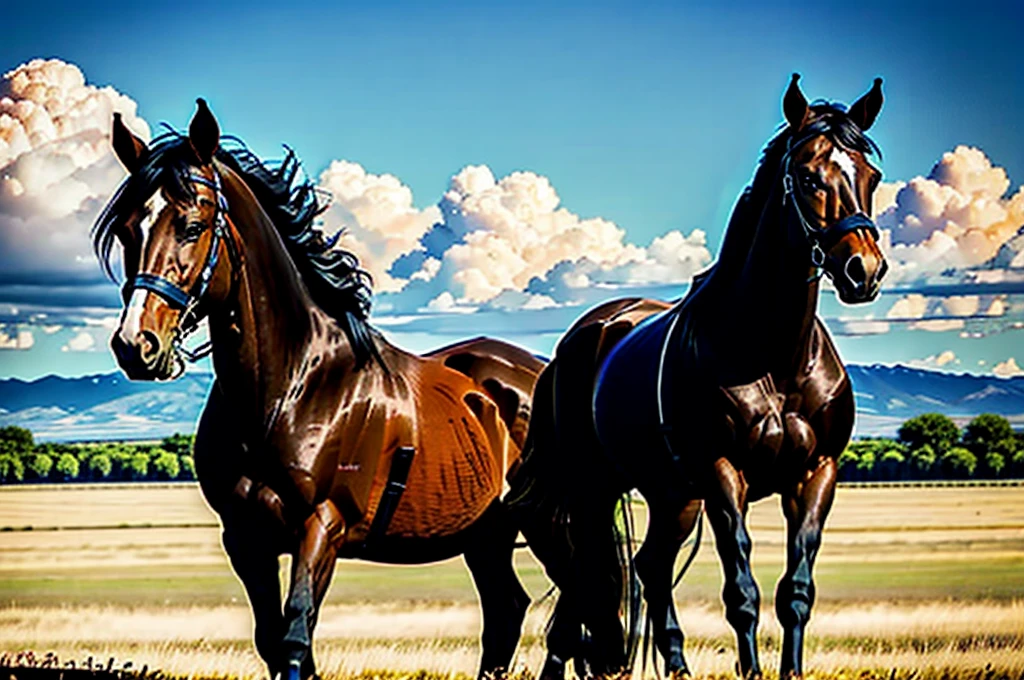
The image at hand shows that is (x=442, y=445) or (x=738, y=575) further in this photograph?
(x=442, y=445)

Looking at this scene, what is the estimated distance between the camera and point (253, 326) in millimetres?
8031

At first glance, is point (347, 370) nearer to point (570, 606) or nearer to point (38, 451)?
point (570, 606)

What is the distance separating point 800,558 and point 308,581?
2.51 meters

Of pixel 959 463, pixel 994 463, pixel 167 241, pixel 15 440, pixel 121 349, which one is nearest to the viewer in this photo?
pixel 121 349

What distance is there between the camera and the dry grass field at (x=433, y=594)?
1149 cm

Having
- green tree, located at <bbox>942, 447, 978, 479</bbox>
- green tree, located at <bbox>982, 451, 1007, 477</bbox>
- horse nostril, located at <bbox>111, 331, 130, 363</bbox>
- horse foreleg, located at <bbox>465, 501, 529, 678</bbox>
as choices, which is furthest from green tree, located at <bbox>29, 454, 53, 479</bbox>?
horse nostril, located at <bbox>111, 331, 130, 363</bbox>

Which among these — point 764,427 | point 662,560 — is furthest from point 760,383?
point 662,560

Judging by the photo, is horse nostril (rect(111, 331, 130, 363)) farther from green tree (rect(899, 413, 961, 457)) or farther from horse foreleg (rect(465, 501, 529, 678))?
green tree (rect(899, 413, 961, 457))

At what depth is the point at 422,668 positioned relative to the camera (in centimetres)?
1052

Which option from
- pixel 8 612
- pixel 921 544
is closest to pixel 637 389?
pixel 8 612

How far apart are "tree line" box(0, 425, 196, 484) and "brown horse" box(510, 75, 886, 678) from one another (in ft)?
89.5

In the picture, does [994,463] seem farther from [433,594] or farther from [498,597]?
[498,597]

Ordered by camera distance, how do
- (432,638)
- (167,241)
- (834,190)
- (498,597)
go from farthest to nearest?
(432,638) < (498,597) < (167,241) < (834,190)

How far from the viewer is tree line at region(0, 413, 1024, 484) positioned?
104 ft
